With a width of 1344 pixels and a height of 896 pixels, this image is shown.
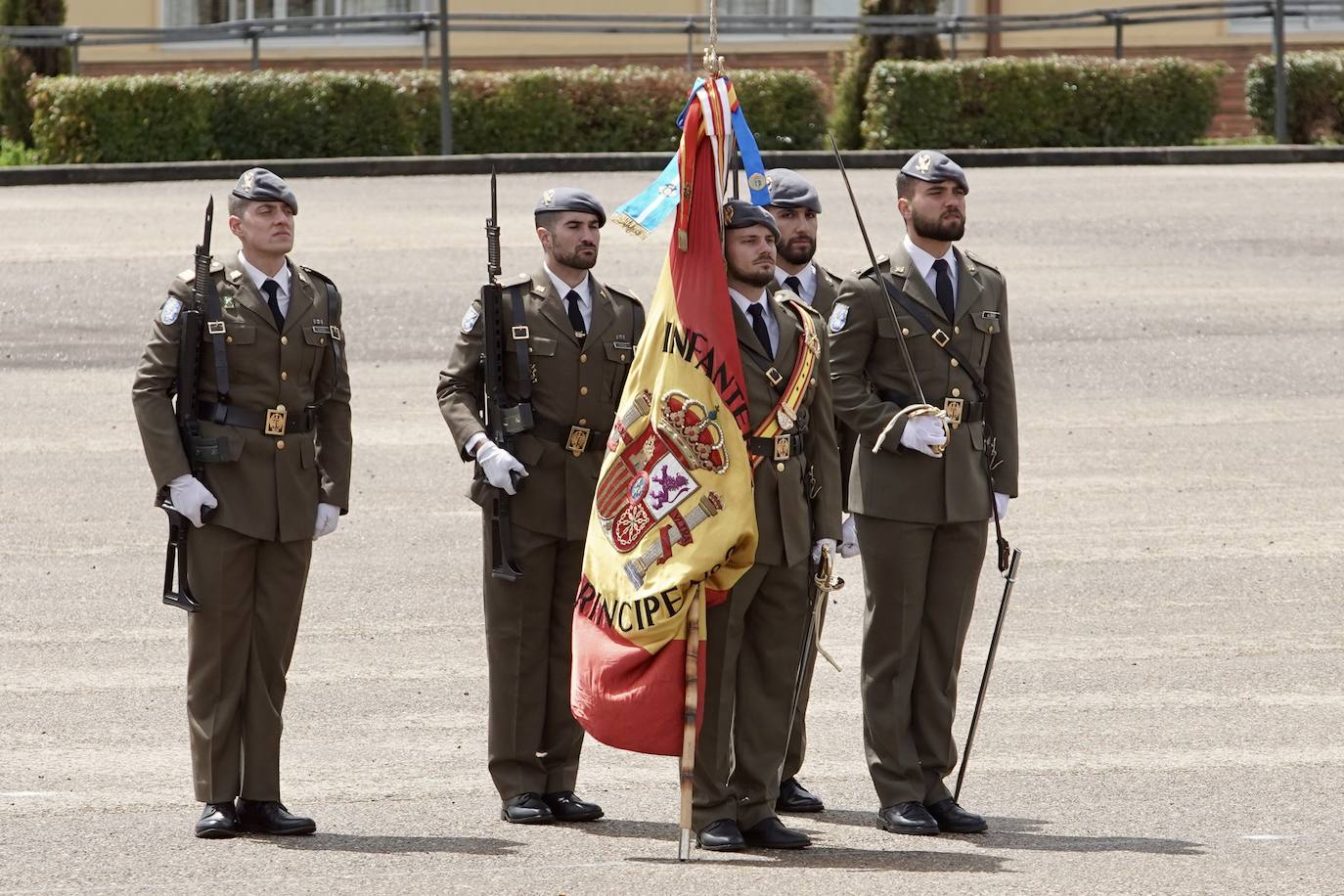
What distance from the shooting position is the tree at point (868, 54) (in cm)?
2391

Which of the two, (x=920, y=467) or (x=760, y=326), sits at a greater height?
(x=760, y=326)

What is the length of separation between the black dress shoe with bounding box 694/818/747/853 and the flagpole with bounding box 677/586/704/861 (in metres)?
0.15

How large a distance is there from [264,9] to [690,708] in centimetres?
2484

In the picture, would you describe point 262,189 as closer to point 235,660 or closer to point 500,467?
point 500,467

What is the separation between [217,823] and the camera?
6719 millimetres

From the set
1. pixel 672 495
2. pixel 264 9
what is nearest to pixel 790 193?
pixel 672 495

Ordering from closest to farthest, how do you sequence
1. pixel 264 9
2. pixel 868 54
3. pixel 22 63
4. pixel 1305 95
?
pixel 1305 95 < pixel 22 63 < pixel 868 54 < pixel 264 9

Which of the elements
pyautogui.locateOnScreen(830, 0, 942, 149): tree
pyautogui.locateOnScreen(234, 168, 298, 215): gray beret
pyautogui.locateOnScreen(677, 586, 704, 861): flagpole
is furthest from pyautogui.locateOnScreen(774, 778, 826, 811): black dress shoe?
pyautogui.locateOnScreen(830, 0, 942, 149): tree

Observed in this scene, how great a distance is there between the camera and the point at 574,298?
737cm

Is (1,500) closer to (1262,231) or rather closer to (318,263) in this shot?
(318,263)

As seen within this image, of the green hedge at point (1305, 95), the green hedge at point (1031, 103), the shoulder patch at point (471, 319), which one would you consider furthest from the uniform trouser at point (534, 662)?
the green hedge at point (1305, 95)

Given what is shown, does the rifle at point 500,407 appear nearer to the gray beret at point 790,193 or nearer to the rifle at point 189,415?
the rifle at point 189,415

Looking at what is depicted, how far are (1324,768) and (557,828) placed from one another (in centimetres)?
266

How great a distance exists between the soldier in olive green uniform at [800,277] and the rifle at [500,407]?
94 cm
